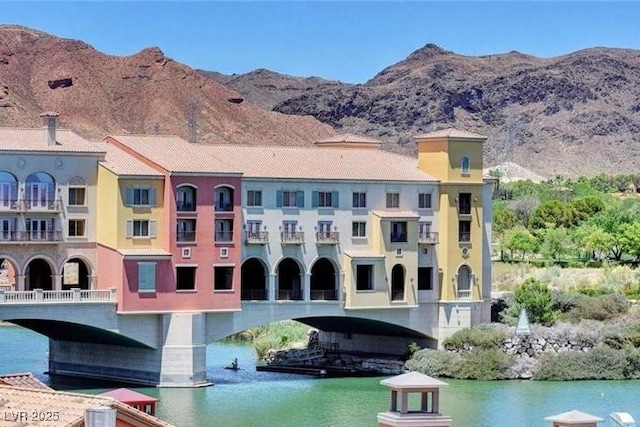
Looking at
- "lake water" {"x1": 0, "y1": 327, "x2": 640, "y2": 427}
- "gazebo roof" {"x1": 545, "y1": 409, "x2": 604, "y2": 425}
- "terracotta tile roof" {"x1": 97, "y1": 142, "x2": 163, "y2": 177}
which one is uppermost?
"terracotta tile roof" {"x1": 97, "y1": 142, "x2": 163, "y2": 177}

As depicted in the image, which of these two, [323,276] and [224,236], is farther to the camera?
[323,276]

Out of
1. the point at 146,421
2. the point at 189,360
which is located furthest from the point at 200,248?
the point at 146,421

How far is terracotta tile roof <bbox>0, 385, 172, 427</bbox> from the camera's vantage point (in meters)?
25.6

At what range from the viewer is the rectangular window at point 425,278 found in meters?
65.1

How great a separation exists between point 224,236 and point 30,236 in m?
6.59

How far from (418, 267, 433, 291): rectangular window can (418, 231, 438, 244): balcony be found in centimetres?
108

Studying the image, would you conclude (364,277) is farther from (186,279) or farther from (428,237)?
(186,279)

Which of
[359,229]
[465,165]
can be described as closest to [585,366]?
[465,165]

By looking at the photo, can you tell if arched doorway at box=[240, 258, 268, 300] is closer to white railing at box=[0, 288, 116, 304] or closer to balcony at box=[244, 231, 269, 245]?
balcony at box=[244, 231, 269, 245]

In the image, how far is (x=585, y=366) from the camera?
61.9 meters

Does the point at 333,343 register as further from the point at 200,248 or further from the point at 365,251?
the point at 200,248

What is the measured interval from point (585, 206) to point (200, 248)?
4928 cm

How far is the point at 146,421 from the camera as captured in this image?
2645cm

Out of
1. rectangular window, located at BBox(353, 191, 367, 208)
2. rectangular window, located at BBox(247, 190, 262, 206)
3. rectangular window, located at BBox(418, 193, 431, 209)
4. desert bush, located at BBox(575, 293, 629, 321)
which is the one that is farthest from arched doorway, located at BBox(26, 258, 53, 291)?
desert bush, located at BBox(575, 293, 629, 321)
